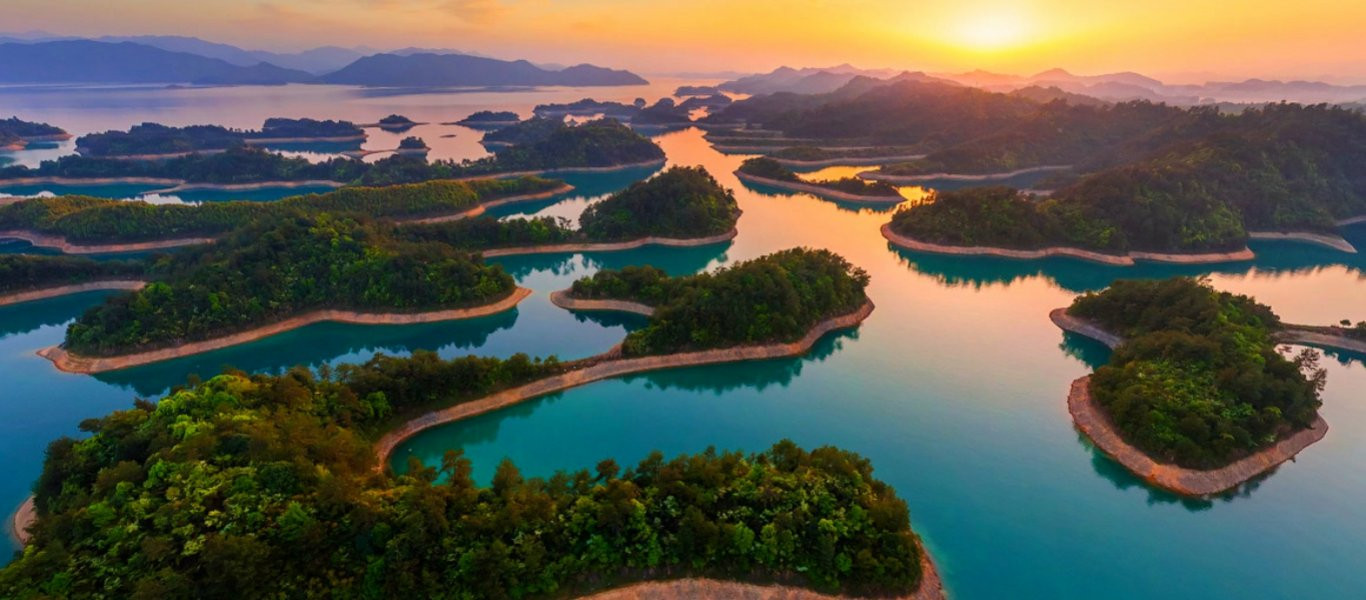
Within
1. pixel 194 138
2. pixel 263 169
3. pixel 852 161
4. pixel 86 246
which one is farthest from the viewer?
pixel 194 138

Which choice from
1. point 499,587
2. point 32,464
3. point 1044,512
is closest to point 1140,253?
point 1044,512

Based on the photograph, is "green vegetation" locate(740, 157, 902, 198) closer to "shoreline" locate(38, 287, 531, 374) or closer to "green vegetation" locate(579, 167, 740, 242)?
"green vegetation" locate(579, 167, 740, 242)

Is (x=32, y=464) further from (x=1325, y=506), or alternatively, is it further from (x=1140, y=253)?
(x=1140, y=253)

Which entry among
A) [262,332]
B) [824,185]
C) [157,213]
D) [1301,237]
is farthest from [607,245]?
[1301,237]

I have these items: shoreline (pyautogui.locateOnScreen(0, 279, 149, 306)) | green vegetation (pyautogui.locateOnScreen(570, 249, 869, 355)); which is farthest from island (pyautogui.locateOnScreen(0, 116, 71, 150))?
green vegetation (pyautogui.locateOnScreen(570, 249, 869, 355))

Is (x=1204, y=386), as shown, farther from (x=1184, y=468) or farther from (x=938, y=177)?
(x=938, y=177)
